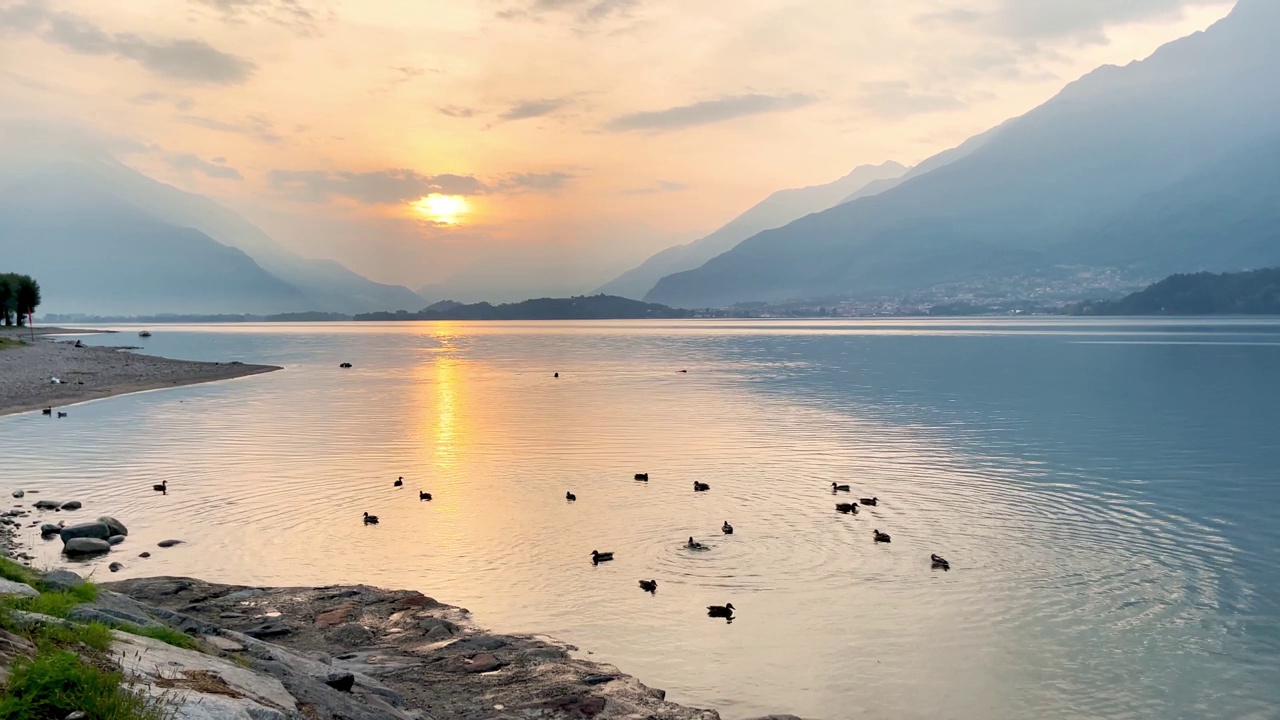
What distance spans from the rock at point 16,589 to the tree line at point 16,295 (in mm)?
174280

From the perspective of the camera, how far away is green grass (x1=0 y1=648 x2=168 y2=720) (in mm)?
8391

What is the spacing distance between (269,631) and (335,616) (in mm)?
1939

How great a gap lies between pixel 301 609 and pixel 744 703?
37.2ft

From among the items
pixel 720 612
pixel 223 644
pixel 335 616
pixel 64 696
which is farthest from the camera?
pixel 720 612

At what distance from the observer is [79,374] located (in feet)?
289

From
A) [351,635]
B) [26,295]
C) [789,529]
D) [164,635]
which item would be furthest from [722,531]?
[26,295]

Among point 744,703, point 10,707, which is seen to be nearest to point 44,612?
point 10,707

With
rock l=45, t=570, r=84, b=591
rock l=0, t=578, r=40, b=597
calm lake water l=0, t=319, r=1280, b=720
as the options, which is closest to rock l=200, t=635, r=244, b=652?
rock l=45, t=570, r=84, b=591

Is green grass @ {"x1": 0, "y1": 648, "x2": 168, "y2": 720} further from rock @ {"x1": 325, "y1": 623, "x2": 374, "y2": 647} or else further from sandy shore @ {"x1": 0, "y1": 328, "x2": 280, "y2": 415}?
sandy shore @ {"x1": 0, "y1": 328, "x2": 280, "y2": 415}

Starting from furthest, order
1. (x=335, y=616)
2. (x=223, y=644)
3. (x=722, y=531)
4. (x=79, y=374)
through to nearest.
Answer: (x=79, y=374) → (x=722, y=531) → (x=335, y=616) → (x=223, y=644)

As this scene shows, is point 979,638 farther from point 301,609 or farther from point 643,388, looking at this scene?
point 643,388

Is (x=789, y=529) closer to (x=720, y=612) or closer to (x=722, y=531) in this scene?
(x=722, y=531)

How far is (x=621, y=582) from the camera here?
82.5ft

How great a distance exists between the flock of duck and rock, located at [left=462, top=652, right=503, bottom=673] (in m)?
6.18
